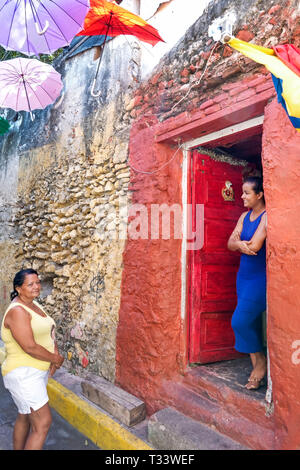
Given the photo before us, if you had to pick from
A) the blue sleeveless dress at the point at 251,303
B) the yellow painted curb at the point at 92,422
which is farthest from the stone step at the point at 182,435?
the blue sleeveless dress at the point at 251,303

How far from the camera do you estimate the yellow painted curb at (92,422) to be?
285 centimetres

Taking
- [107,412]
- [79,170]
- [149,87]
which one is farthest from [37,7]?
[107,412]

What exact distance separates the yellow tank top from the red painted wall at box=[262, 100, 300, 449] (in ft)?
5.39

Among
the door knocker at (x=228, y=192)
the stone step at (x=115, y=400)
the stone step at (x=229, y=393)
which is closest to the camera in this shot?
the stone step at (x=229, y=393)

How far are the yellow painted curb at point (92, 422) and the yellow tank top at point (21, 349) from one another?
0.89 meters

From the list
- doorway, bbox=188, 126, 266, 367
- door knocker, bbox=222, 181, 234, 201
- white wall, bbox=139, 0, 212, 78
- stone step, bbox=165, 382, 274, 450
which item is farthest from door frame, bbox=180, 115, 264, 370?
white wall, bbox=139, 0, 212, 78

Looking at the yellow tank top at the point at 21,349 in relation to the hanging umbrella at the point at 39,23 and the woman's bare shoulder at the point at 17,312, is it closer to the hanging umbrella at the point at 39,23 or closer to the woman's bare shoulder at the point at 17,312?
the woman's bare shoulder at the point at 17,312

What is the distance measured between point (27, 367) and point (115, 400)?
108 cm

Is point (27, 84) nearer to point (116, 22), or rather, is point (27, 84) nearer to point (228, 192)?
point (116, 22)

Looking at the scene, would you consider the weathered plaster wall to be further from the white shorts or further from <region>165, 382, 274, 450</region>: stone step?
the white shorts

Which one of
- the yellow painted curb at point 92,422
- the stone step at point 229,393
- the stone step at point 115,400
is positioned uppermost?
the stone step at point 229,393

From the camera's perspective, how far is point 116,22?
3.34 m

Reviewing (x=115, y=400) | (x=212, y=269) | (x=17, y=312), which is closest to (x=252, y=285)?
(x=212, y=269)
